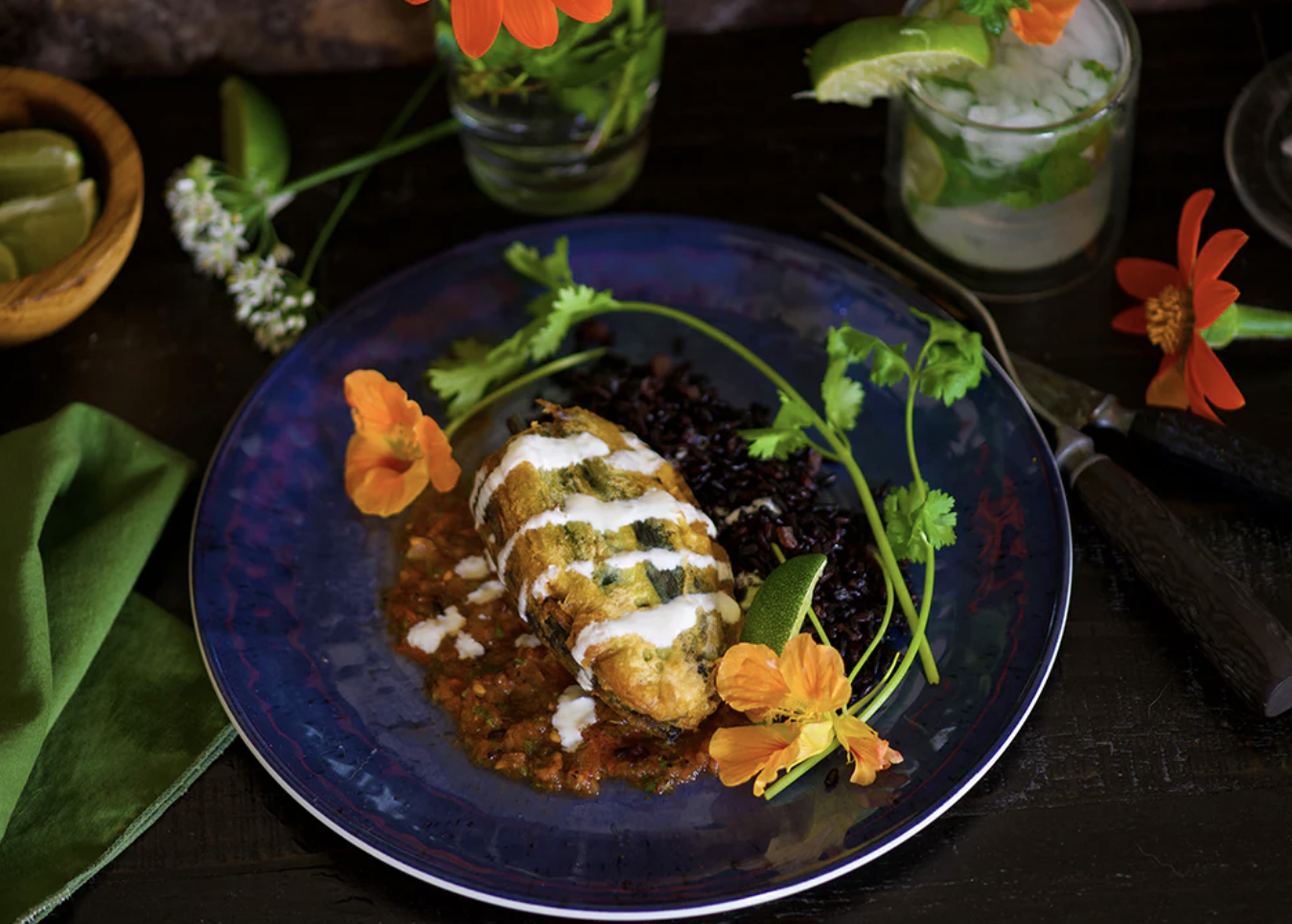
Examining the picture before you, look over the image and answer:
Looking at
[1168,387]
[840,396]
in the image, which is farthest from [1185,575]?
[840,396]

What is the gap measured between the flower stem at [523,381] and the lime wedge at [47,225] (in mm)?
668

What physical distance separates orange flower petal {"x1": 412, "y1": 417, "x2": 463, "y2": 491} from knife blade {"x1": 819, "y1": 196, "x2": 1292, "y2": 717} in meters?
0.87

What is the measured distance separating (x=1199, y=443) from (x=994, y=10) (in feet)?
2.27

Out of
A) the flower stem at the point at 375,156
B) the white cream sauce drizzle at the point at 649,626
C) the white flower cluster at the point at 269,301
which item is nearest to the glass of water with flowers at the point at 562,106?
the flower stem at the point at 375,156

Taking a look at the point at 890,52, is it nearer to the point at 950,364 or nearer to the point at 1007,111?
the point at 1007,111

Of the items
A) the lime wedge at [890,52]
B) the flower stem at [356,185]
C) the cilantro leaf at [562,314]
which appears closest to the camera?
the lime wedge at [890,52]

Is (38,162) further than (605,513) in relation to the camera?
Yes

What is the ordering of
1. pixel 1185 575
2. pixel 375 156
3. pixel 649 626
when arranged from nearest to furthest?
pixel 649 626 → pixel 1185 575 → pixel 375 156

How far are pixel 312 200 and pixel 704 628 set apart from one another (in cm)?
119

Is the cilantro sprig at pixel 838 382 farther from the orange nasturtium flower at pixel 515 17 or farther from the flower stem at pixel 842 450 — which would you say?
the orange nasturtium flower at pixel 515 17

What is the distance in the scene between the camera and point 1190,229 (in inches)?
76.0

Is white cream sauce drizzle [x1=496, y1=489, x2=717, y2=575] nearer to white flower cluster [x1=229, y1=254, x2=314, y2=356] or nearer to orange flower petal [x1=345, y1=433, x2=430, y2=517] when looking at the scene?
orange flower petal [x1=345, y1=433, x2=430, y2=517]

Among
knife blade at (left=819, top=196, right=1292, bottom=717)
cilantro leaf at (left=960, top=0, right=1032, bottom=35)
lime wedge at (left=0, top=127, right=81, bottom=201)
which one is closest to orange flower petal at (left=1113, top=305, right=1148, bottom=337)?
knife blade at (left=819, top=196, right=1292, bottom=717)

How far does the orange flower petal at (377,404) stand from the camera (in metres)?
1.88
